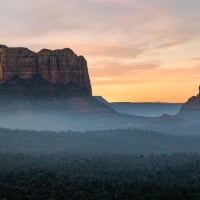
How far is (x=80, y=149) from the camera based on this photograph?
17512 centimetres

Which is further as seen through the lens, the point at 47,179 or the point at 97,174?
the point at 97,174

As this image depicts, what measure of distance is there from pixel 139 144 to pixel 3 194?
361 ft

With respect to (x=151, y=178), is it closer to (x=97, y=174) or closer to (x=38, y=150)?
(x=97, y=174)

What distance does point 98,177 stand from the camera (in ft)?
364

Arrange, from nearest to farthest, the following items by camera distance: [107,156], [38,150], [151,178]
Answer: [151,178], [107,156], [38,150]

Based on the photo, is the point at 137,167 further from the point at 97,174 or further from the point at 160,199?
the point at 160,199

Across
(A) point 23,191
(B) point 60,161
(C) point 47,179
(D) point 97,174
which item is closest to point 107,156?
(B) point 60,161

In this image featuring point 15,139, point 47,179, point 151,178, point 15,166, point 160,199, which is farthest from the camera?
point 15,139

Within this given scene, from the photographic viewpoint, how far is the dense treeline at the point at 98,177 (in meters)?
90.0

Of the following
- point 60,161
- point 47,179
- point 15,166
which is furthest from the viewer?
point 60,161

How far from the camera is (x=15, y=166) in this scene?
122 metres

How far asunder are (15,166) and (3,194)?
33.6 m

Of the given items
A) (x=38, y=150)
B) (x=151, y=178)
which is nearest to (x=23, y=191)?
(x=151, y=178)

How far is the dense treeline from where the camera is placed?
9000 cm
